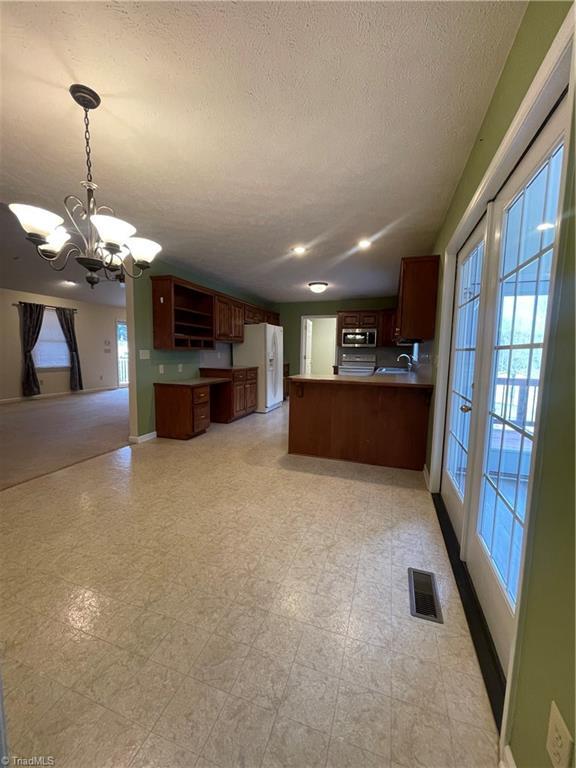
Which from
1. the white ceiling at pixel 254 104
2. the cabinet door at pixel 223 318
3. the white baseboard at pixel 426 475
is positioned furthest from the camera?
the cabinet door at pixel 223 318

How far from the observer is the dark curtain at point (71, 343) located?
7.89 m

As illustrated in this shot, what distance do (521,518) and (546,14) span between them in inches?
67.1

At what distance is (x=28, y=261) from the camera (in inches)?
191

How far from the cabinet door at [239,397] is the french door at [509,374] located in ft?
13.4

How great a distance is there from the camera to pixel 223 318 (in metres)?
5.29

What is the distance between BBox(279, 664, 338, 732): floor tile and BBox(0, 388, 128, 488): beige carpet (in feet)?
10.1

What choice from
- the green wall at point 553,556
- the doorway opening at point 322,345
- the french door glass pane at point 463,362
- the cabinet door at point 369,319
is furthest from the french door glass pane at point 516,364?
the doorway opening at point 322,345

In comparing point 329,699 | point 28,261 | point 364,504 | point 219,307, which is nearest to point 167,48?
point 329,699

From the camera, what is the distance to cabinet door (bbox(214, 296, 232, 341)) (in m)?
5.10

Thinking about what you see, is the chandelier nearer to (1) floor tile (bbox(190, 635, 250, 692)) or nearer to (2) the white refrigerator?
(1) floor tile (bbox(190, 635, 250, 692))

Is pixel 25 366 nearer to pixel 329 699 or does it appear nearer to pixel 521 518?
pixel 329 699

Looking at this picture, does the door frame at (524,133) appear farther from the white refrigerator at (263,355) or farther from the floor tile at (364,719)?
the white refrigerator at (263,355)

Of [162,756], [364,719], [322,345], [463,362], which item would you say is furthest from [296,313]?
[162,756]

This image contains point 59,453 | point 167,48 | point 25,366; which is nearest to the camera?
point 167,48
